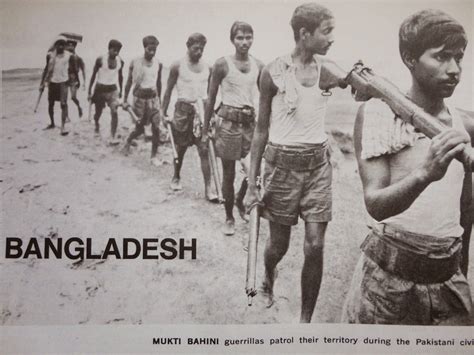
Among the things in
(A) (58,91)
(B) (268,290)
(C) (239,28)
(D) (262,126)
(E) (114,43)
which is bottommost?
(B) (268,290)

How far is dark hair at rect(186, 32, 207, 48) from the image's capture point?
3154mm

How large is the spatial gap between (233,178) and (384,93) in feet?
3.14

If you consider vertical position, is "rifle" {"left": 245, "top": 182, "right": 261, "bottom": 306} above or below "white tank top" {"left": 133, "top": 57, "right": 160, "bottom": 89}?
below

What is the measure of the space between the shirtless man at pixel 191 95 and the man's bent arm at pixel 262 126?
285 mm

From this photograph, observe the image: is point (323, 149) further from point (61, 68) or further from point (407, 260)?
point (61, 68)

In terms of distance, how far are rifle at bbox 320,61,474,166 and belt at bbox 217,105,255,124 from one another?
0.42m

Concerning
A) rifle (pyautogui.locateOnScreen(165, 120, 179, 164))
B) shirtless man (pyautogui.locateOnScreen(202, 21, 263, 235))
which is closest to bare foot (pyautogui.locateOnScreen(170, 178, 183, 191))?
rifle (pyautogui.locateOnScreen(165, 120, 179, 164))

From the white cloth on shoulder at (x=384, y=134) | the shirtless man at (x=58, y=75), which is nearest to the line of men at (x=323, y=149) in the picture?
the white cloth on shoulder at (x=384, y=134)

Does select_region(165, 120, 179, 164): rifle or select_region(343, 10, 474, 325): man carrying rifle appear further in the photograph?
select_region(165, 120, 179, 164): rifle

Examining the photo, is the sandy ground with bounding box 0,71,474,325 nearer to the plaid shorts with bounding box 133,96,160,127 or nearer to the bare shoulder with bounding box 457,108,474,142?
the plaid shorts with bounding box 133,96,160,127

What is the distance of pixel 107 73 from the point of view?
3.19 metres

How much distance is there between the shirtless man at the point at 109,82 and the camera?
10.5 ft

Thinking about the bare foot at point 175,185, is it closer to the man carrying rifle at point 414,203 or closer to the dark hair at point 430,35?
the man carrying rifle at point 414,203

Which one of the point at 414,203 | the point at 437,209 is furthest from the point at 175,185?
the point at 437,209
